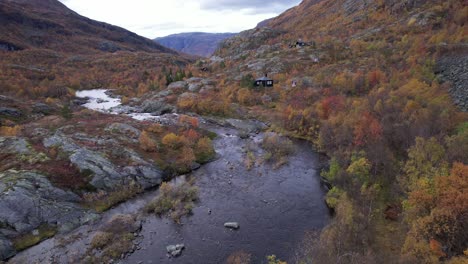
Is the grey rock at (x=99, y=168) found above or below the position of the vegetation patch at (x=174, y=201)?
above

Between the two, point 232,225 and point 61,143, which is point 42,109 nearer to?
point 61,143

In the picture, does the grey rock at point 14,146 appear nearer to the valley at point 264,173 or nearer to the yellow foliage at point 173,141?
the valley at point 264,173

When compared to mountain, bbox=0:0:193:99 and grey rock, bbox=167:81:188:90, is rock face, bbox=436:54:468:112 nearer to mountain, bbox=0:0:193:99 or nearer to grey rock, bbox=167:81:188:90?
grey rock, bbox=167:81:188:90

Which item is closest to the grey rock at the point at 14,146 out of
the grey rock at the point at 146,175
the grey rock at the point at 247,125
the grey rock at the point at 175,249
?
the grey rock at the point at 146,175

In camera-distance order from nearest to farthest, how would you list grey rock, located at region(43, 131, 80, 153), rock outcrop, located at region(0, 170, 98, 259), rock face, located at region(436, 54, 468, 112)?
rock outcrop, located at region(0, 170, 98, 259), rock face, located at region(436, 54, 468, 112), grey rock, located at region(43, 131, 80, 153)

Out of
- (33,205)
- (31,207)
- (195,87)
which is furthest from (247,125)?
(31,207)

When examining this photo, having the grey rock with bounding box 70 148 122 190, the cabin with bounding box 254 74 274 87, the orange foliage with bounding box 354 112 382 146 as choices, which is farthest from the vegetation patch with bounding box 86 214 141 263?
the cabin with bounding box 254 74 274 87

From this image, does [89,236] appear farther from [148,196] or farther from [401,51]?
[401,51]
